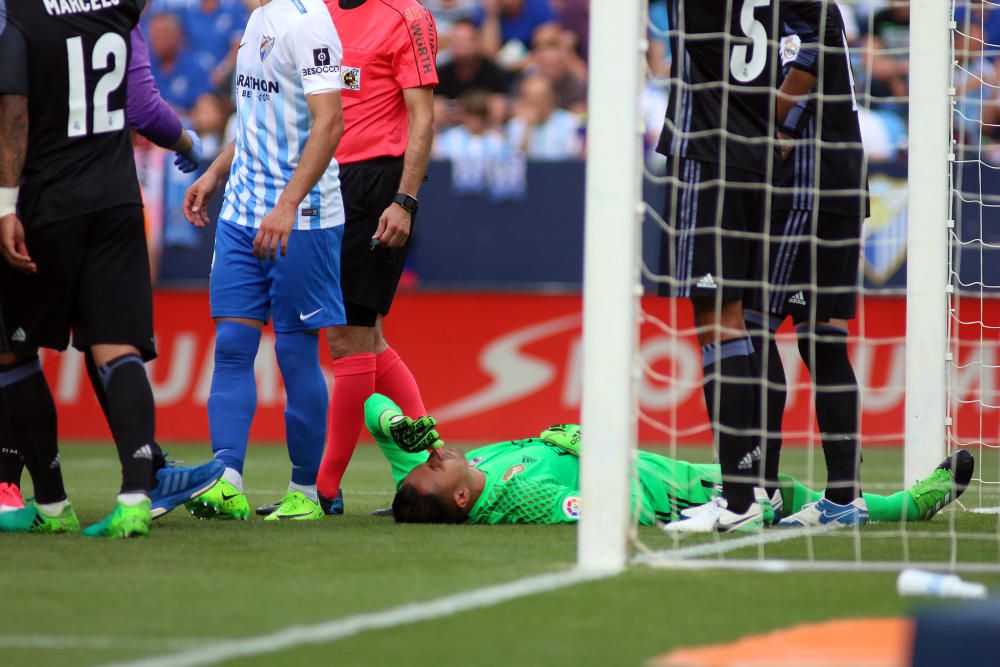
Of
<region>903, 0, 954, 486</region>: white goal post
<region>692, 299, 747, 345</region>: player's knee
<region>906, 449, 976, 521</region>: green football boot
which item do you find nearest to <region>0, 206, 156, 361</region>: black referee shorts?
<region>692, 299, 747, 345</region>: player's knee

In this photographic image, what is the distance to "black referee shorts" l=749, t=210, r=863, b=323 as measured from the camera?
17.4ft

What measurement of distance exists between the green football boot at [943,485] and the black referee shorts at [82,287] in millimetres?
2811

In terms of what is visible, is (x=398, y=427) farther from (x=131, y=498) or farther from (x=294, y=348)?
(x=131, y=498)

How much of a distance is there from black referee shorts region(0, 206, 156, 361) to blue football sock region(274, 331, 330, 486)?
94 cm

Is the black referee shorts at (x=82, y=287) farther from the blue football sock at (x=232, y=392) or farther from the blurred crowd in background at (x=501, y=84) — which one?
the blurred crowd in background at (x=501, y=84)

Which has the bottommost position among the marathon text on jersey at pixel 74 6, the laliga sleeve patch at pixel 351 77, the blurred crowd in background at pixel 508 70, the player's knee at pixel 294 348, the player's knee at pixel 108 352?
the player's knee at pixel 294 348

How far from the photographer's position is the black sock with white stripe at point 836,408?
17.5ft

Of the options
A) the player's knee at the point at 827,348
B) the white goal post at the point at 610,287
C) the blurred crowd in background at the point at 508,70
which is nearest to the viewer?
the white goal post at the point at 610,287

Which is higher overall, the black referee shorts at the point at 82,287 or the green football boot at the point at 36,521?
the black referee shorts at the point at 82,287

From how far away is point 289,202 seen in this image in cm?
515

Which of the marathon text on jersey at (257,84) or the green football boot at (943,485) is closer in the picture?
the green football boot at (943,485)

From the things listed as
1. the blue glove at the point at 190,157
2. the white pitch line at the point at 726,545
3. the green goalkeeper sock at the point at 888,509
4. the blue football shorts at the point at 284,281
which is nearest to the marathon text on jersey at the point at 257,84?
the blue glove at the point at 190,157

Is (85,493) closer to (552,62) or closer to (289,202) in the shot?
(289,202)

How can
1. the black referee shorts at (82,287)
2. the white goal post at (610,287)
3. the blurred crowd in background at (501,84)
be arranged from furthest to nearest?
the blurred crowd in background at (501,84) < the black referee shorts at (82,287) < the white goal post at (610,287)
